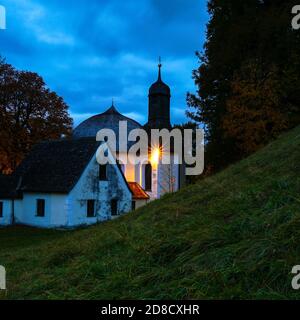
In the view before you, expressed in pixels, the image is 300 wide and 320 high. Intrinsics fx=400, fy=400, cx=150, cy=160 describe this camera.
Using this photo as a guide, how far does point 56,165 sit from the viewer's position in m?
30.2

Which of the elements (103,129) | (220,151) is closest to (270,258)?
(220,151)

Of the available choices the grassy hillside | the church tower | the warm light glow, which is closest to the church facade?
the warm light glow

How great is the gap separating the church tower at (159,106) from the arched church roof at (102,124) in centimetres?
489

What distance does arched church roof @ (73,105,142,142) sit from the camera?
141 feet

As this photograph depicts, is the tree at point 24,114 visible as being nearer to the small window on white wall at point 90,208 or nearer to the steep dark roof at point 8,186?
the steep dark roof at point 8,186

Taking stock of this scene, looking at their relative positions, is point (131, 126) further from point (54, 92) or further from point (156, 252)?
point (156, 252)

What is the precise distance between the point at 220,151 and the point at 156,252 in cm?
2037

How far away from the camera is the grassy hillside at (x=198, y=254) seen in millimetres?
4684

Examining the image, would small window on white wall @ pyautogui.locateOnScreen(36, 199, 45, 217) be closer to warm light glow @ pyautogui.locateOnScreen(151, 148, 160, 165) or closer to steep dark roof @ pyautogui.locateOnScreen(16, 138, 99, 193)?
steep dark roof @ pyautogui.locateOnScreen(16, 138, 99, 193)

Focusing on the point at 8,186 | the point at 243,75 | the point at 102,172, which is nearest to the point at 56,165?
the point at 102,172

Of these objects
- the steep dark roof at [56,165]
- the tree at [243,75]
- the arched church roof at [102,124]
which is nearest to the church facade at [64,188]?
the steep dark roof at [56,165]

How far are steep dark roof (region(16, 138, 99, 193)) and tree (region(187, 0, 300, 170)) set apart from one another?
8.70 meters

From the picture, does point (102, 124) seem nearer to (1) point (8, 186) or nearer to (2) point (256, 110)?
(1) point (8, 186)
